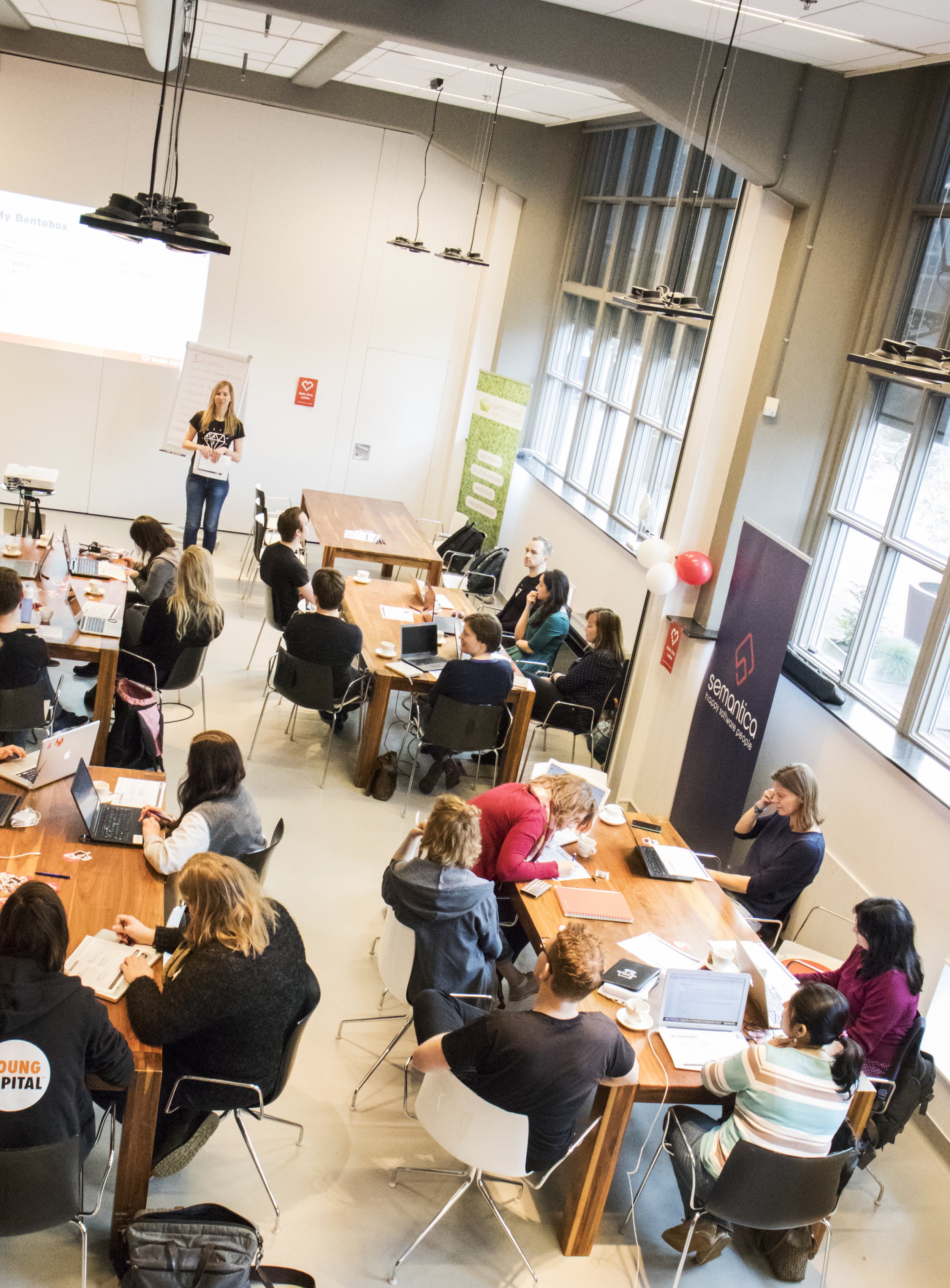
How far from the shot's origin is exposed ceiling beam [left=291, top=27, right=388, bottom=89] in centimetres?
662

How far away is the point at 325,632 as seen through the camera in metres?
6.07

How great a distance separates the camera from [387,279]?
10.8 meters

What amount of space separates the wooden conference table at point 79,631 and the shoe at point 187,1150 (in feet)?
6.88

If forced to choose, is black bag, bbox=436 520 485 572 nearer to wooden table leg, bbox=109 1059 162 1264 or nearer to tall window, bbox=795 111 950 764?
tall window, bbox=795 111 950 764

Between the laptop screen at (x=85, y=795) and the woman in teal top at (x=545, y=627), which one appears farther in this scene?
the woman in teal top at (x=545, y=627)

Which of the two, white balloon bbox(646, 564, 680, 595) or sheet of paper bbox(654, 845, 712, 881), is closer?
sheet of paper bbox(654, 845, 712, 881)

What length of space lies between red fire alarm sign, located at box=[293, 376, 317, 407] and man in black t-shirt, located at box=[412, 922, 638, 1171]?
27.8 ft

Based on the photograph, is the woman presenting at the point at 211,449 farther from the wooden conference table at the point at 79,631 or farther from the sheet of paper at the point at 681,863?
the sheet of paper at the point at 681,863

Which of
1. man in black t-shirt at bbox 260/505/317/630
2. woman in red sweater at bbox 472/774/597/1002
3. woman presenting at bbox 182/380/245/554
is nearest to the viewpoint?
woman in red sweater at bbox 472/774/597/1002

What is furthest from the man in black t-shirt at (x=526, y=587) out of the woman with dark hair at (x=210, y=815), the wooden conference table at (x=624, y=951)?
the woman with dark hair at (x=210, y=815)

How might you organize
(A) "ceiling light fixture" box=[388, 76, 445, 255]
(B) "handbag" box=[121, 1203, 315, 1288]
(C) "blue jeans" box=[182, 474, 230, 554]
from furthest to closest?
1. (C) "blue jeans" box=[182, 474, 230, 554]
2. (A) "ceiling light fixture" box=[388, 76, 445, 255]
3. (B) "handbag" box=[121, 1203, 315, 1288]

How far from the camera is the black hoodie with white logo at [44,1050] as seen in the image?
8.70 feet

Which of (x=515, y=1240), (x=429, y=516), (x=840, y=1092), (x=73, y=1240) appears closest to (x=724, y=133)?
(x=840, y=1092)

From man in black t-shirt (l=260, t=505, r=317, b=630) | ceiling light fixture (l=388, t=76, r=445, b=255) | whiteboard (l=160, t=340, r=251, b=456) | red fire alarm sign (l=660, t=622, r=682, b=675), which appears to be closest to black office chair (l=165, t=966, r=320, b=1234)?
red fire alarm sign (l=660, t=622, r=682, b=675)
